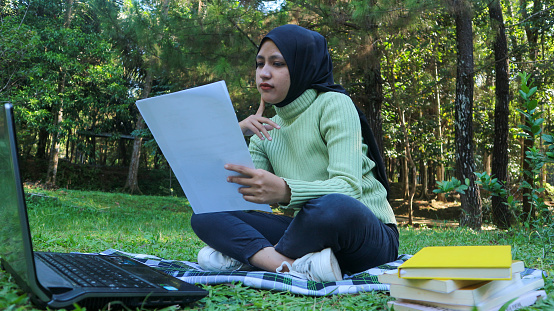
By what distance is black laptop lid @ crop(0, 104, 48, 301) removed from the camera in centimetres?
97

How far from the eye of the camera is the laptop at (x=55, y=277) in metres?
0.97

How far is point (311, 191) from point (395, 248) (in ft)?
1.95

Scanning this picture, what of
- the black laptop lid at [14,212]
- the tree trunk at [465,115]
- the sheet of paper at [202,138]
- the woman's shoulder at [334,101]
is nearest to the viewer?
the black laptop lid at [14,212]

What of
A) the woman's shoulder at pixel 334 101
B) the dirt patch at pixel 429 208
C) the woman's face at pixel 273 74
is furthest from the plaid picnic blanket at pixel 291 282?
the dirt patch at pixel 429 208

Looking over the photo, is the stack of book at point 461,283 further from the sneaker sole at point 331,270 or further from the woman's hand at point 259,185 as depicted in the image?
the woman's hand at point 259,185

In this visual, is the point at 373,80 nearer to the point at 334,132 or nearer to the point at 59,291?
the point at 334,132

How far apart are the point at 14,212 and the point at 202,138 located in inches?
23.3

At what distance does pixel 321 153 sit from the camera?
1907 mm

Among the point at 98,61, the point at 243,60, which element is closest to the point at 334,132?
the point at 243,60

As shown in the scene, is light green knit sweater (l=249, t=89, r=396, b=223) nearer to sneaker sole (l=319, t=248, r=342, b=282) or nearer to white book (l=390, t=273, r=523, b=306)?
sneaker sole (l=319, t=248, r=342, b=282)

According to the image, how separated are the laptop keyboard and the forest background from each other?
83.1 inches

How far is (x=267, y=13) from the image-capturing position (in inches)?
230

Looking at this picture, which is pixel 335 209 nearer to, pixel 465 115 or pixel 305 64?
pixel 305 64

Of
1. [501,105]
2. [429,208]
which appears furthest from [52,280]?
[429,208]
